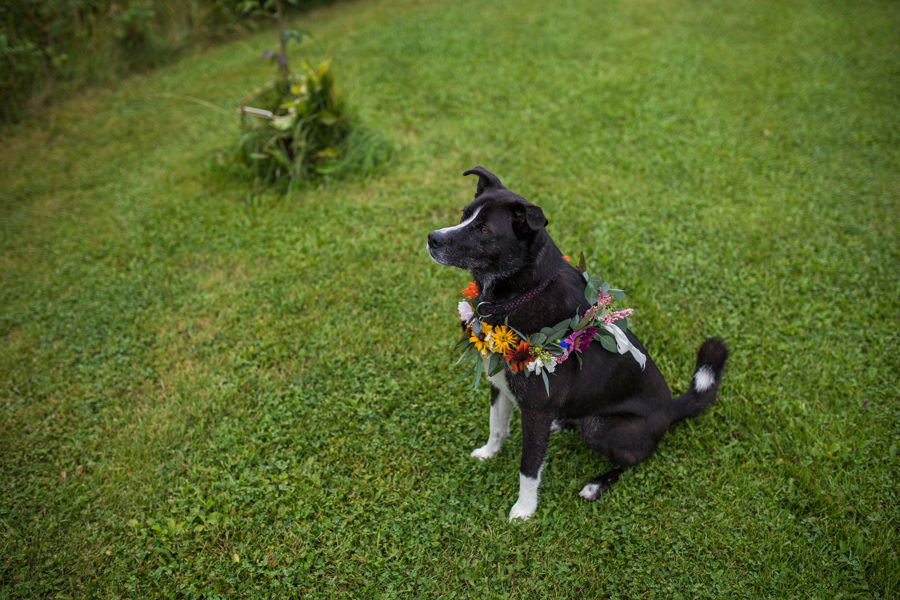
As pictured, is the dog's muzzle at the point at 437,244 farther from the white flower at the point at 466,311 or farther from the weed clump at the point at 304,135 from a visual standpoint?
the weed clump at the point at 304,135

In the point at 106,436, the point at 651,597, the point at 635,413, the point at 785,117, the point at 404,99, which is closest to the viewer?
the point at 651,597

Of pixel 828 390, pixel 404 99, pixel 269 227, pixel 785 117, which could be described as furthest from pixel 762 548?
pixel 404 99

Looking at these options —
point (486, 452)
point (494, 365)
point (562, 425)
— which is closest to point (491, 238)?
point (494, 365)

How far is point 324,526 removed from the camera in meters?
3.19

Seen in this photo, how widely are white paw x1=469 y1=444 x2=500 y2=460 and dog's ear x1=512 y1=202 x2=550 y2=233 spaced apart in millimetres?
1623

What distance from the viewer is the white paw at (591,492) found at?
10.8ft

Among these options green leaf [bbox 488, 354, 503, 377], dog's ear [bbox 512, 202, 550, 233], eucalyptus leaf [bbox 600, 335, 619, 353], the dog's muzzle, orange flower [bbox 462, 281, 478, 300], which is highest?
dog's ear [bbox 512, 202, 550, 233]

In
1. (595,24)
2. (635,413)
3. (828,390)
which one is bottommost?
(828,390)

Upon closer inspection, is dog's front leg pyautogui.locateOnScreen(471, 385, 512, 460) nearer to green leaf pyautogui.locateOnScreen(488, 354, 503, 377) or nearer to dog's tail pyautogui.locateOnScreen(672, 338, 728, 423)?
green leaf pyautogui.locateOnScreen(488, 354, 503, 377)

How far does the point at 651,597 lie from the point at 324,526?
1856 mm

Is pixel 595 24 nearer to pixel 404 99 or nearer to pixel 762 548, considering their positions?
pixel 404 99

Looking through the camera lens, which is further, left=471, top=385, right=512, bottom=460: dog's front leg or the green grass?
left=471, top=385, right=512, bottom=460: dog's front leg

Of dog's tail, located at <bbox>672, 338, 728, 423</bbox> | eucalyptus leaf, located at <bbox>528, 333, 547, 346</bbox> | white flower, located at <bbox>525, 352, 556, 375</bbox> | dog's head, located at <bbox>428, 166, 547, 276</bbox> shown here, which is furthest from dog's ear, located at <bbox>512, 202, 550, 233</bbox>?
dog's tail, located at <bbox>672, 338, 728, 423</bbox>

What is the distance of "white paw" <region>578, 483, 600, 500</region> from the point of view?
3277mm
